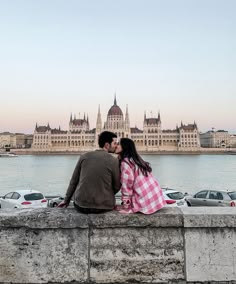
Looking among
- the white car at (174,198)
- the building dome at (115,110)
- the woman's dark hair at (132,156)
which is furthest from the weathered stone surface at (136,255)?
the building dome at (115,110)

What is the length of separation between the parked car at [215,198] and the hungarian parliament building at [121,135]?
14141cm

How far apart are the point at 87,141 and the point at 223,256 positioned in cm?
16100

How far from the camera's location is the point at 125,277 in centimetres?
337

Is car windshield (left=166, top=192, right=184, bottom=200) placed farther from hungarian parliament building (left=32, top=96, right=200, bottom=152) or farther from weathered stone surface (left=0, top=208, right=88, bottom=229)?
hungarian parliament building (left=32, top=96, right=200, bottom=152)

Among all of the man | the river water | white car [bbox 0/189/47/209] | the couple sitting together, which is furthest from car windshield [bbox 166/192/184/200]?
the river water

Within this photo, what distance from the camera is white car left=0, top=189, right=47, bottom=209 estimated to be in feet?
42.1

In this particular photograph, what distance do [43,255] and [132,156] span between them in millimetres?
1400

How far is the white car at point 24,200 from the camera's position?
42.1 feet

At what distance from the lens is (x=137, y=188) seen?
351cm

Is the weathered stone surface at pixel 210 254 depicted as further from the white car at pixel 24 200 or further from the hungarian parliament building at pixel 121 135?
the hungarian parliament building at pixel 121 135

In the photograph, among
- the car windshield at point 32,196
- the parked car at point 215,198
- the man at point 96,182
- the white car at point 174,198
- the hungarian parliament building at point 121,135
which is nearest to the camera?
the man at point 96,182

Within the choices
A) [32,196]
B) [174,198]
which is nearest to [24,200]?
[32,196]

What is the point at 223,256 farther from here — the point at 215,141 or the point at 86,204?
the point at 215,141

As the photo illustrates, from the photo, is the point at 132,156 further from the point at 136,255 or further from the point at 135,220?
the point at 136,255
